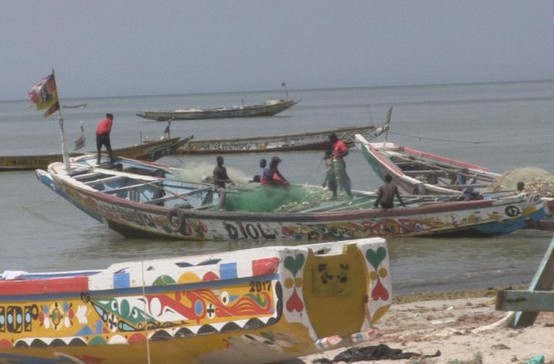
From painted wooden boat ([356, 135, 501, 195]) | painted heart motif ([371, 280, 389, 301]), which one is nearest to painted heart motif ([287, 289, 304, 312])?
painted heart motif ([371, 280, 389, 301])

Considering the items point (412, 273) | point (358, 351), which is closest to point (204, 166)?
point (412, 273)

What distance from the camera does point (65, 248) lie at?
22156 millimetres

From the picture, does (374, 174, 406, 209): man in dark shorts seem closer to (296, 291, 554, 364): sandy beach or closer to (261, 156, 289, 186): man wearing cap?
(261, 156, 289, 186): man wearing cap

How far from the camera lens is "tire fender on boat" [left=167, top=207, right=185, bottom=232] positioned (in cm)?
2023

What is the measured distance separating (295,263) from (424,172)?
52.8 ft

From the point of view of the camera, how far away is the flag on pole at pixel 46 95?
72.8 feet

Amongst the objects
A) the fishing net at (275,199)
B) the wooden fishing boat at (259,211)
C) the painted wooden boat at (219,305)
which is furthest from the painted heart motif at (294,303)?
the fishing net at (275,199)

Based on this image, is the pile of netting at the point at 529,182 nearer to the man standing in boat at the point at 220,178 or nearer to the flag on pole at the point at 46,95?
the man standing in boat at the point at 220,178

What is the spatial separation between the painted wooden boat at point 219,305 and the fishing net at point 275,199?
438 inches

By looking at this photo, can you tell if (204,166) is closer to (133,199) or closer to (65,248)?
(133,199)

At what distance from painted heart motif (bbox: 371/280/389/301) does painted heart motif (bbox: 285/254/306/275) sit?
0.67 meters

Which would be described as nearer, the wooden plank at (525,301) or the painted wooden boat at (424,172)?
the wooden plank at (525,301)

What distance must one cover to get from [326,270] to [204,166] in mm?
14104

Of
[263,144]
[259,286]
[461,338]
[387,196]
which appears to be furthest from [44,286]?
[263,144]
